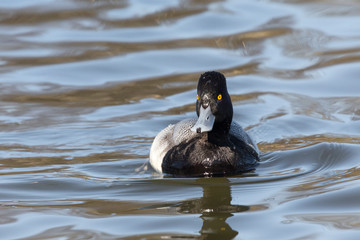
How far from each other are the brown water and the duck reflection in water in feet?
0.07

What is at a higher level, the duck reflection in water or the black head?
the black head

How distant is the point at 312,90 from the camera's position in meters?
12.1

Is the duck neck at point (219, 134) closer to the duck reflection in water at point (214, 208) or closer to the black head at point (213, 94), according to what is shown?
the black head at point (213, 94)

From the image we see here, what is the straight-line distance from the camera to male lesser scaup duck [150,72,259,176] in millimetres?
8047

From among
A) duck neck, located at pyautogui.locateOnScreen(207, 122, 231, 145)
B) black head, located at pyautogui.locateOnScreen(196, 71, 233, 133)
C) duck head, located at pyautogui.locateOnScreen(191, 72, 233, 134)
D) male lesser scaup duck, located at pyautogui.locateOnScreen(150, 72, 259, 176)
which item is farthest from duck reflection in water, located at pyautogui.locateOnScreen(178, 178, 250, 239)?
black head, located at pyautogui.locateOnScreen(196, 71, 233, 133)

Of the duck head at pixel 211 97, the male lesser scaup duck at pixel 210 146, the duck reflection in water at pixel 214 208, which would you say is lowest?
the duck reflection in water at pixel 214 208

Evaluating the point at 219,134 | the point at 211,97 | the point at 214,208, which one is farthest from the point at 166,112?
the point at 214,208

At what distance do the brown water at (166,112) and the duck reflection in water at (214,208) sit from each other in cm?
2

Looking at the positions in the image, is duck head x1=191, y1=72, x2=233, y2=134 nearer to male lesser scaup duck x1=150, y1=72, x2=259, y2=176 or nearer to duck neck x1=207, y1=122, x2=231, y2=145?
male lesser scaup duck x1=150, y1=72, x2=259, y2=176

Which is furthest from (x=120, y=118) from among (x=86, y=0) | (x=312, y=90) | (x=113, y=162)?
(x=86, y=0)

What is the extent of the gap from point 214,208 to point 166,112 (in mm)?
4404

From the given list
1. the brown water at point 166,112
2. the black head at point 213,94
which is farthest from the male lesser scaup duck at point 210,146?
the brown water at point 166,112

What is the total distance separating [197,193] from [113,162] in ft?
5.84

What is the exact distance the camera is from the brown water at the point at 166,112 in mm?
6469
